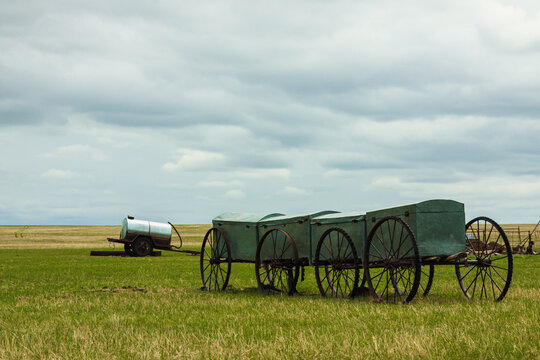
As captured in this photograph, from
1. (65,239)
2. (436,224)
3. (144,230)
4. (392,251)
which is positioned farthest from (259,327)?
(65,239)

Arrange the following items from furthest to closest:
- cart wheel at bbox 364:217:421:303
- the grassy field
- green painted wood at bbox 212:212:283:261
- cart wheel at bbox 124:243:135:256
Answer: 1. cart wheel at bbox 124:243:135:256
2. green painted wood at bbox 212:212:283:261
3. cart wheel at bbox 364:217:421:303
4. the grassy field

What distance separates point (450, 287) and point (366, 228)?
16.8 feet

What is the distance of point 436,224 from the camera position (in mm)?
12344

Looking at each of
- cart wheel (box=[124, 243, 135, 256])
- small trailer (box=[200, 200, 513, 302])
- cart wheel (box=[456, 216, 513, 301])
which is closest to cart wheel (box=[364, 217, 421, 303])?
small trailer (box=[200, 200, 513, 302])

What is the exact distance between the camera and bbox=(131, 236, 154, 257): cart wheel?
1758 inches

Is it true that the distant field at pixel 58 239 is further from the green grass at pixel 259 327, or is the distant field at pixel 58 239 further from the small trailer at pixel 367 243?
the green grass at pixel 259 327

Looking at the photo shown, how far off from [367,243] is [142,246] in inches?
1358

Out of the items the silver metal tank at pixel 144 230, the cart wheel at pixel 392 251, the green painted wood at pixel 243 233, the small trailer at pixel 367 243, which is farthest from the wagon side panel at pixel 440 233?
the silver metal tank at pixel 144 230

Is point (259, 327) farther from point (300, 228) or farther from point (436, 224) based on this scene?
point (300, 228)

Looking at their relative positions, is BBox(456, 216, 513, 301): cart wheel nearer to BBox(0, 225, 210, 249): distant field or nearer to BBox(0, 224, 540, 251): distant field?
BBox(0, 224, 540, 251): distant field

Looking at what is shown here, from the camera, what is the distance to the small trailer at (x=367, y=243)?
12.3 m

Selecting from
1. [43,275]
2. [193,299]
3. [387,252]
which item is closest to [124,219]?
[43,275]

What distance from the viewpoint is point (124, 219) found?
45.8 metres

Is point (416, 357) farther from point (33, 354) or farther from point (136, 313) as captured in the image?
point (136, 313)
